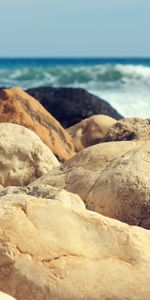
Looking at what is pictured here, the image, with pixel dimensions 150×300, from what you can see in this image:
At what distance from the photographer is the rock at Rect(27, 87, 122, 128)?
10.8 meters

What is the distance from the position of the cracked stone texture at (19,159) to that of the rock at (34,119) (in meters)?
1.12

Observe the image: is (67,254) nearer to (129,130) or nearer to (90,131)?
(129,130)

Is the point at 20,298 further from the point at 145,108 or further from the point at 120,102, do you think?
the point at 120,102

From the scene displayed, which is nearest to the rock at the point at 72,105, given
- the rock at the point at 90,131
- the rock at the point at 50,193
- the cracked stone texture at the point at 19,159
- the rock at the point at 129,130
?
the rock at the point at 90,131

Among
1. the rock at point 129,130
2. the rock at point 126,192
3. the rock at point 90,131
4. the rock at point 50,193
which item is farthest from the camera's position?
the rock at point 90,131

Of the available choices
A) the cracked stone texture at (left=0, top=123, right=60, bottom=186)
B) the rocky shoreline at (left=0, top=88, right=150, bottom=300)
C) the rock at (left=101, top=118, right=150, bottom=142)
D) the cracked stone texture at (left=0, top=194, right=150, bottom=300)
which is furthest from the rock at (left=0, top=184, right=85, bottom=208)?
the rock at (left=101, top=118, right=150, bottom=142)

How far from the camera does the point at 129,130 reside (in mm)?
6453

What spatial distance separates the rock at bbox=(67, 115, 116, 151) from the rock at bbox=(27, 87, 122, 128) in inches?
94.1

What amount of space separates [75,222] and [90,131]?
175 inches

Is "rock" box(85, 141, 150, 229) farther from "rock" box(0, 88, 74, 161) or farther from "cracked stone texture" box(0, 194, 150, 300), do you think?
"rock" box(0, 88, 74, 161)

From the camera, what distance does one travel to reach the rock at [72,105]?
10.8 m

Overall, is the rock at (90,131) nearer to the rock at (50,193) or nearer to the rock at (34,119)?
the rock at (34,119)

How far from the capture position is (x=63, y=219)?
371cm

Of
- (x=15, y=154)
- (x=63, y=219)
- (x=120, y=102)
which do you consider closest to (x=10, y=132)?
(x=15, y=154)
